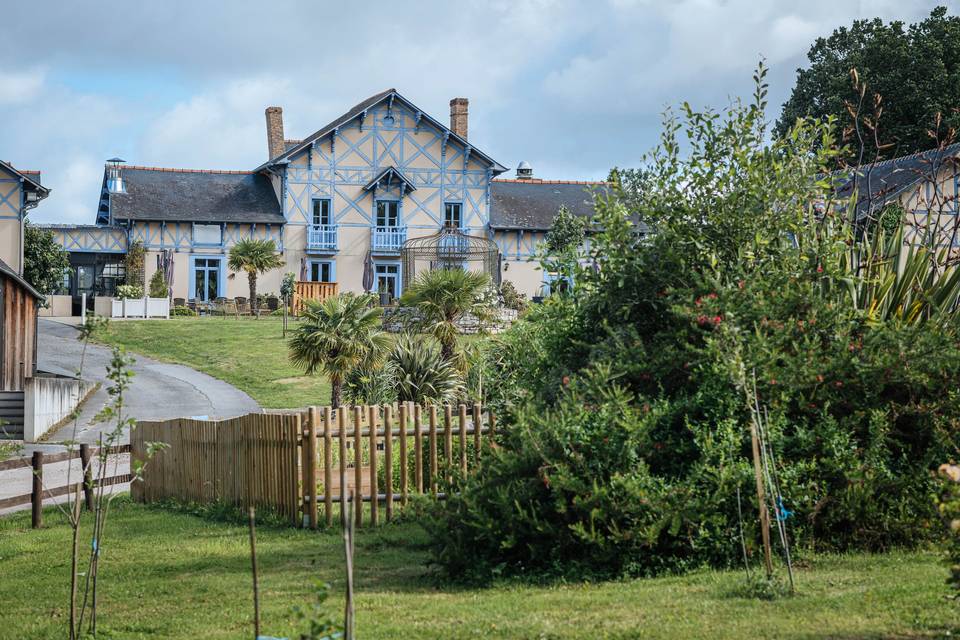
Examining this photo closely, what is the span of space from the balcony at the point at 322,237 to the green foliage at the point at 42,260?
10.8m

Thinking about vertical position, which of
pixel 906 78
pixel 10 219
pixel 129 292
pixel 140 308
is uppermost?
pixel 906 78

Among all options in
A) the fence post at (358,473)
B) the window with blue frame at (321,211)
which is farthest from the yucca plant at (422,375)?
the window with blue frame at (321,211)

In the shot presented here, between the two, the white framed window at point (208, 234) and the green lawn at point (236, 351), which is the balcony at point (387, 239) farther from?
the green lawn at point (236, 351)

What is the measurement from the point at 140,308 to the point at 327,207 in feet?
36.3

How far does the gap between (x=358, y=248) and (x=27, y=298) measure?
24.3 meters

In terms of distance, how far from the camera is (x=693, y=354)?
811 centimetres

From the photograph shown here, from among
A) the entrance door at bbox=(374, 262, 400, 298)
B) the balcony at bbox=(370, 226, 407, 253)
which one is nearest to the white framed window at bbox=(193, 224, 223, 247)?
the balcony at bbox=(370, 226, 407, 253)

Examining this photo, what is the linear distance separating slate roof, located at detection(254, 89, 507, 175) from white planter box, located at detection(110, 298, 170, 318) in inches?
378

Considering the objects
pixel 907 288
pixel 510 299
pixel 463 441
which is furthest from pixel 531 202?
pixel 907 288

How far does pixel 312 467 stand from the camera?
1069 cm

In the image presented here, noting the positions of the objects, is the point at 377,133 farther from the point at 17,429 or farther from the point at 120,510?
the point at 120,510

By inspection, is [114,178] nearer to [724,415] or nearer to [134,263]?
[134,263]

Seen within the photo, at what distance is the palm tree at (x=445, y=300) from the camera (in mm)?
19609

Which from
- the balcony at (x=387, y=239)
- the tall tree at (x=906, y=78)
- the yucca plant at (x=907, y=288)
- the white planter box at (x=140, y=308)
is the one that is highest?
the tall tree at (x=906, y=78)
